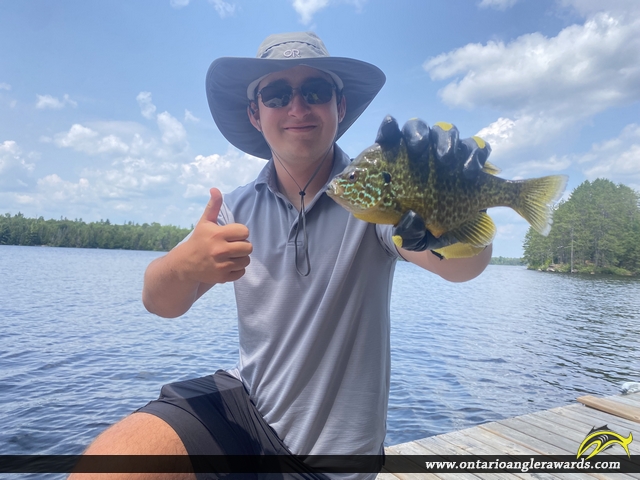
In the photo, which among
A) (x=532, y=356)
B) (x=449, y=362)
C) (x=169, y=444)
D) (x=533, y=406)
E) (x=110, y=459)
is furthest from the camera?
(x=532, y=356)

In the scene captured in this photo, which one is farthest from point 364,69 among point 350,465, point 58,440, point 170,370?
point 170,370

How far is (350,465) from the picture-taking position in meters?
2.19

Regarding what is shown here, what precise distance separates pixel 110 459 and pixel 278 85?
1998mm

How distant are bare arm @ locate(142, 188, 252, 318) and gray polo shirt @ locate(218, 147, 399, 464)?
46 cm

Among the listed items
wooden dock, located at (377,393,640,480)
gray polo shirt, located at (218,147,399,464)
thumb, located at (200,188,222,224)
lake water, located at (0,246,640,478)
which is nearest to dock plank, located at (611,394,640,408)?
wooden dock, located at (377,393,640,480)

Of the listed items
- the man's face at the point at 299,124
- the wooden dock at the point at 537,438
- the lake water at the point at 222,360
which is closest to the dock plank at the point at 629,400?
the wooden dock at the point at 537,438

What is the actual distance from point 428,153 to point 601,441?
495cm

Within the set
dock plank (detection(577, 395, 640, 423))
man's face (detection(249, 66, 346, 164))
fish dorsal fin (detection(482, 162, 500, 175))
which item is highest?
man's face (detection(249, 66, 346, 164))

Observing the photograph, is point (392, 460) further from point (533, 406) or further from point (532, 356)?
point (532, 356)

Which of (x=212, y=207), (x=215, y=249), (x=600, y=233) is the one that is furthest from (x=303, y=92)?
(x=600, y=233)

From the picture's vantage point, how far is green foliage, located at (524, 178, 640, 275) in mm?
48125


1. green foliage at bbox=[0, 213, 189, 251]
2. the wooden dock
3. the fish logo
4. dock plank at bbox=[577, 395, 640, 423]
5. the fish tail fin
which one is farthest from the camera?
green foliage at bbox=[0, 213, 189, 251]

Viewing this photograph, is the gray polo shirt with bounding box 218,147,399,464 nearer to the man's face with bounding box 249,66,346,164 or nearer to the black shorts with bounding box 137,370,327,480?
the black shorts with bounding box 137,370,327,480

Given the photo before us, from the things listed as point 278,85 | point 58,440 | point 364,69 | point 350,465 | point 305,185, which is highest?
point 364,69
